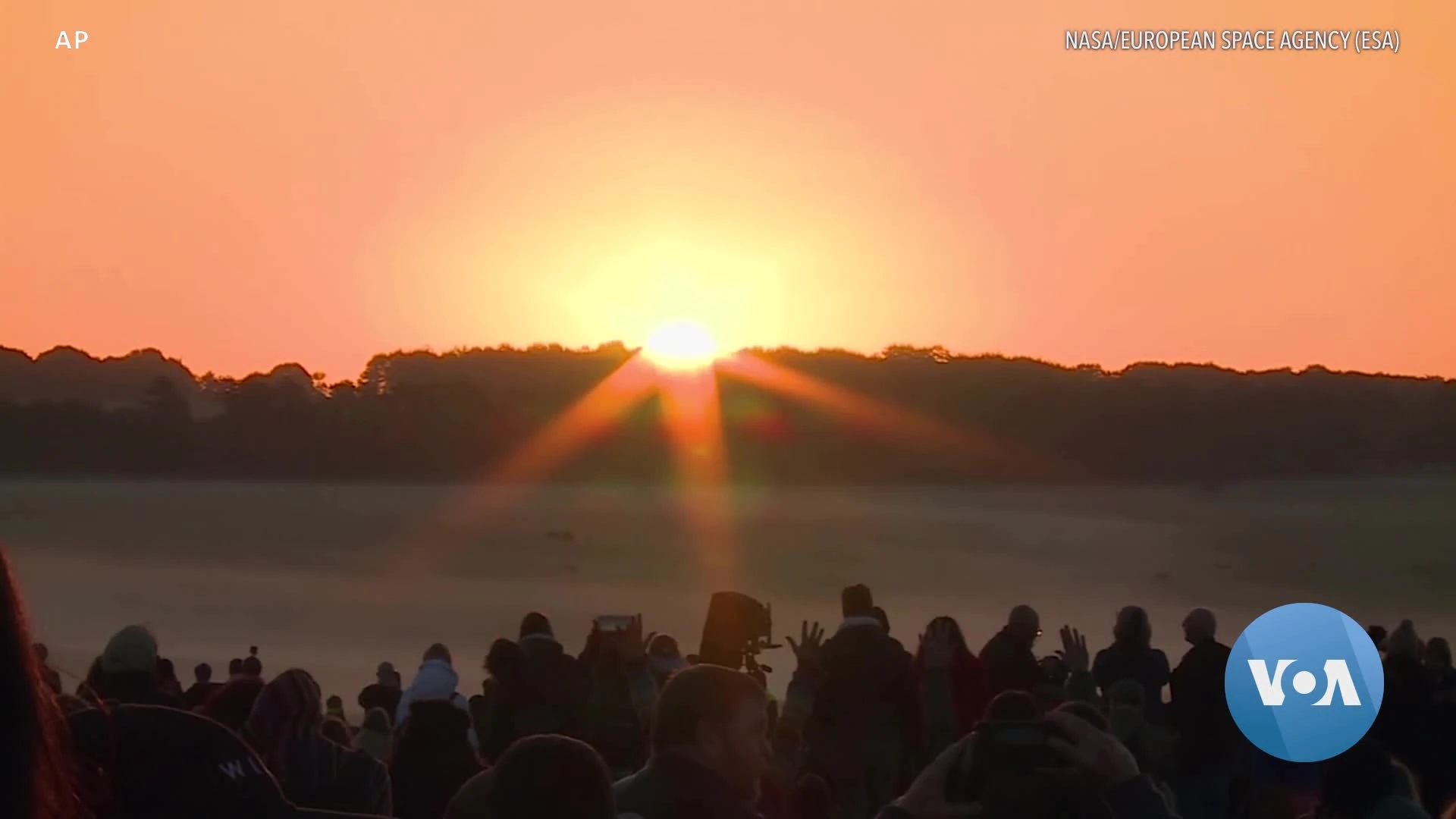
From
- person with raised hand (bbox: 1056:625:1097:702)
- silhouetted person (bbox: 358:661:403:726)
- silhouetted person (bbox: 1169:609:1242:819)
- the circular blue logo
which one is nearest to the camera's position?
the circular blue logo

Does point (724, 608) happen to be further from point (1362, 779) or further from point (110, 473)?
point (110, 473)

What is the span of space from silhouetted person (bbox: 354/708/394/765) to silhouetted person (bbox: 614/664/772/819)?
3.76m

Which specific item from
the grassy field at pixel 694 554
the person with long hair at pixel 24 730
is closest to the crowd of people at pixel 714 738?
the person with long hair at pixel 24 730

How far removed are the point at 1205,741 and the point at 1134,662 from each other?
0.76 m

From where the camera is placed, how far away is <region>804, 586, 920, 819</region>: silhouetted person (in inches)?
320

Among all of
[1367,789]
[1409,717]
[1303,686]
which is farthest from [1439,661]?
[1367,789]

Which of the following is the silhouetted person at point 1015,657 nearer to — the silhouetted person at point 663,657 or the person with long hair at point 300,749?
the silhouetted person at point 663,657

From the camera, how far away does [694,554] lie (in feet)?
177

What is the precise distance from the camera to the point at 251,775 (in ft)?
8.81

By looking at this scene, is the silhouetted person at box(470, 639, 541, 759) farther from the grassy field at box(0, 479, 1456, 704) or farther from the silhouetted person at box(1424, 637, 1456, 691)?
the grassy field at box(0, 479, 1456, 704)

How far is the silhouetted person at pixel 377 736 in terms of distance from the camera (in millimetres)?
7629

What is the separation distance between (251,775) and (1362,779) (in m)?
3.17

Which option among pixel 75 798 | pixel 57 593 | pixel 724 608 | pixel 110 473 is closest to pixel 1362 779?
pixel 75 798

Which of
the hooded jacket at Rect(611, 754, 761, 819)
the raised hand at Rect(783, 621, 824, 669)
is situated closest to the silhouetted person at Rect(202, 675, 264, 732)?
the hooded jacket at Rect(611, 754, 761, 819)
